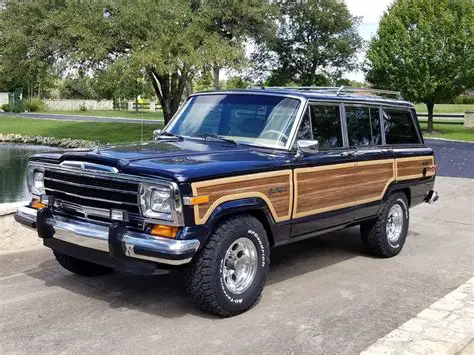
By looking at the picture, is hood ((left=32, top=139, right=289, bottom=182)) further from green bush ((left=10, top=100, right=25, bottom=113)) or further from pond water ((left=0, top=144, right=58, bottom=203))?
green bush ((left=10, top=100, right=25, bottom=113))

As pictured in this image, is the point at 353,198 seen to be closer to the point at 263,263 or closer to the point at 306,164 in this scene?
the point at 306,164

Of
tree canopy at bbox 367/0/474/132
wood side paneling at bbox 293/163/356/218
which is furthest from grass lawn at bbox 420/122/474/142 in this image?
wood side paneling at bbox 293/163/356/218

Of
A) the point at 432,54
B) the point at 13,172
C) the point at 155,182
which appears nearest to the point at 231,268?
the point at 155,182

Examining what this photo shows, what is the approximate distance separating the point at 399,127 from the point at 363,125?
95 cm

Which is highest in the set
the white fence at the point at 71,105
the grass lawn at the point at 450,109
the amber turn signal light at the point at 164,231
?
the white fence at the point at 71,105

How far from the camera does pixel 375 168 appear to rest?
664 centimetres

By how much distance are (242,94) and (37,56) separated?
75.5ft

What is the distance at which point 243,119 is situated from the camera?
588cm

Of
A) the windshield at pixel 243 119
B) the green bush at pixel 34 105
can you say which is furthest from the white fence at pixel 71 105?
the windshield at pixel 243 119

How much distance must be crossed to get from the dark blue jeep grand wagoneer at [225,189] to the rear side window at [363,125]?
22mm

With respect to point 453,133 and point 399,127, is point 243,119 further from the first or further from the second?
point 453,133

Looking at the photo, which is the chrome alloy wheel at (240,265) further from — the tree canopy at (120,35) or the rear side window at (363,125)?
the tree canopy at (120,35)

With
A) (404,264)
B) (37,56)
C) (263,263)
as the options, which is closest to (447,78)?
(37,56)

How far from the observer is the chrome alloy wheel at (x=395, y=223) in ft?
23.4
